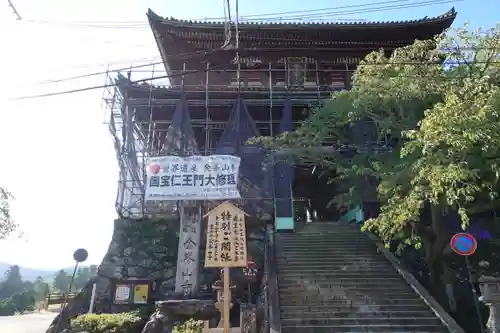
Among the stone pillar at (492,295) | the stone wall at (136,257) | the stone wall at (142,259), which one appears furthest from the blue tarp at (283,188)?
the stone pillar at (492,295)

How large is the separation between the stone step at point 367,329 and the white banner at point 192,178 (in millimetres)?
5627

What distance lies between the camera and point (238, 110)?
1480 centimetres

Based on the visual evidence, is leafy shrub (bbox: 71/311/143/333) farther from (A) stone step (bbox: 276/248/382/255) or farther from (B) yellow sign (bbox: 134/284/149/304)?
(A) stone step (bbox: 276/248/382/255)

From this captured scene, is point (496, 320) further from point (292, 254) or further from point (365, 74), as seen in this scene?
point (365, 74)

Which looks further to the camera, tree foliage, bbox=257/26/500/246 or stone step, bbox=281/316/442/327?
stone step, bbox=281/316/442/327

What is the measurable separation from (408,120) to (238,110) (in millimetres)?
6512

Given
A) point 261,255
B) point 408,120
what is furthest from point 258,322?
point 408,120

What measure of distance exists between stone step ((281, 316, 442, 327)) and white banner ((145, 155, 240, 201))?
5.38m

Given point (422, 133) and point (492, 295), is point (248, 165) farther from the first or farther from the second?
point (492, 295)

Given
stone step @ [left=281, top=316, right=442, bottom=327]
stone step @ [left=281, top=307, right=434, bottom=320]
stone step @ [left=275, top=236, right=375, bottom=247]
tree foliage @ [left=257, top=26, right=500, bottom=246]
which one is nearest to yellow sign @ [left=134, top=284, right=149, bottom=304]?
stone step @ [left=275, top=236, right=375, bottom=247]

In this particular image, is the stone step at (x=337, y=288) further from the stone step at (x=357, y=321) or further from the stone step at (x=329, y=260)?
the stone step at (x=329, y=260)

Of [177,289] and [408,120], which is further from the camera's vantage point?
[177,289]

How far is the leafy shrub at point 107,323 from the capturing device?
9023 mm

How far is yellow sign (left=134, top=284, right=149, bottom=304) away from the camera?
1146 cm
